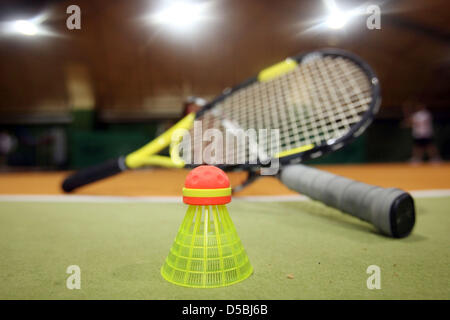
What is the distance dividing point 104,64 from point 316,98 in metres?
6.26

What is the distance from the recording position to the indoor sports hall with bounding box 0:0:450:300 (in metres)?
0.88

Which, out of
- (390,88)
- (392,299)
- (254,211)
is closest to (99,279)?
(392,299)

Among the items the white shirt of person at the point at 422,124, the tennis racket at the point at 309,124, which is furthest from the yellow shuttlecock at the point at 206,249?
the white shirt of person at the point at 422,124

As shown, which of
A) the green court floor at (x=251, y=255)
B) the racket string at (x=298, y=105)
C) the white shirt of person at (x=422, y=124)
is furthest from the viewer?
the white shirt of person at (x=422, y=124)

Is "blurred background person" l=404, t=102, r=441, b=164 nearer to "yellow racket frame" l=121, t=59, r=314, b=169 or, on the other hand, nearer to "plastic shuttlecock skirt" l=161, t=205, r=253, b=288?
"yellow racket frame" l=121, t=59, r=314, b=169

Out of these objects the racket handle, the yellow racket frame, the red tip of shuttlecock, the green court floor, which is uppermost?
the yellow racket frame

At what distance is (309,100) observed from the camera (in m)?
1.99

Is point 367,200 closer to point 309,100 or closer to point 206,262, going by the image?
point 206,262

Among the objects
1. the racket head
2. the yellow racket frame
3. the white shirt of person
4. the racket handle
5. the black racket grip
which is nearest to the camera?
the racket handle

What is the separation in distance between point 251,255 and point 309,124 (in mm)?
1240

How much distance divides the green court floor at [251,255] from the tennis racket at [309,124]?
143 millimetres

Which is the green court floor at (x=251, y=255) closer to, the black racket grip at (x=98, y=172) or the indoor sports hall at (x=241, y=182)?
the indoor sports hall at (x=241, y=182)

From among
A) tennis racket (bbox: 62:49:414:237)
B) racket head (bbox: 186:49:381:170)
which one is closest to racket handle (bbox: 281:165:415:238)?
tennis racket (bbox: 62:49:414:237)

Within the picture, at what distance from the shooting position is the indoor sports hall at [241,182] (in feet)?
2.87
